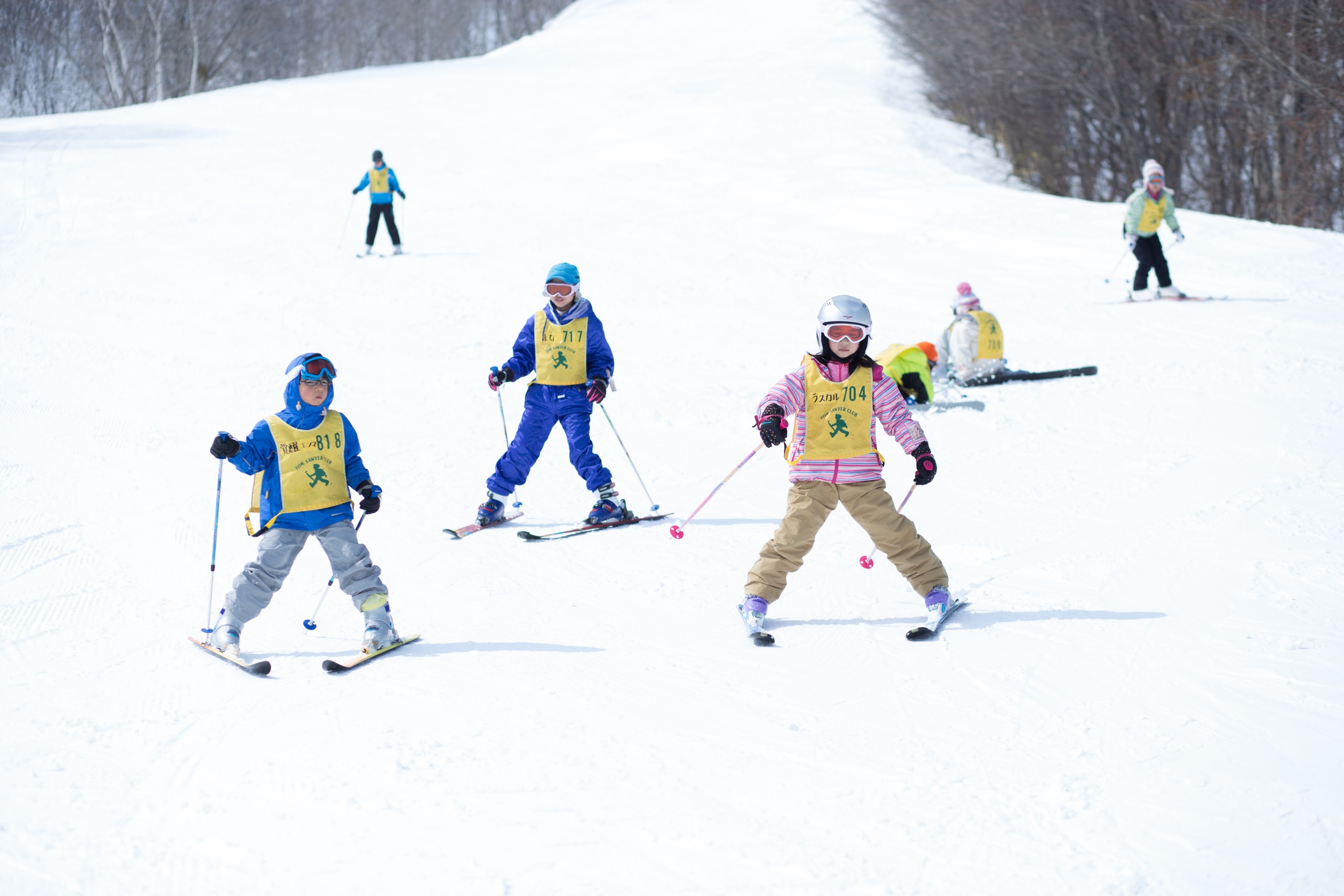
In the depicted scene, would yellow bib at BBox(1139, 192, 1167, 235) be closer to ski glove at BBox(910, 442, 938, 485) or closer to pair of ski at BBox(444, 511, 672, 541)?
pair of ski at BBox(444, 511, 672, 541)

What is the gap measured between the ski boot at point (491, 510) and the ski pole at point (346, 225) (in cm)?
891

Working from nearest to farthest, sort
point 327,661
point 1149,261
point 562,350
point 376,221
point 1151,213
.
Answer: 1. point 327,661
2. point 562,350
3. point 1151,213
4. point 1149,261
5. point 376,221

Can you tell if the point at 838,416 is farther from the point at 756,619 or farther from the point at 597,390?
the point at 597,390

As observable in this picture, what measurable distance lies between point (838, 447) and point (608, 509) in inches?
79.6

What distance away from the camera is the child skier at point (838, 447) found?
4.22m

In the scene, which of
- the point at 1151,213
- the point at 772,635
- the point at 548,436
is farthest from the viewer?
the point at 1151,213

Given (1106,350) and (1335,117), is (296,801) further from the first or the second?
(1335,117)

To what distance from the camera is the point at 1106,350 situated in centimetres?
954

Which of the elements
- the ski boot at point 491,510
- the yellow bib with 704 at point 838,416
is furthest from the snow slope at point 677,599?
the yellow bib with 704 at point 838,416

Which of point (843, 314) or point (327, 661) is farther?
point (843, 314)

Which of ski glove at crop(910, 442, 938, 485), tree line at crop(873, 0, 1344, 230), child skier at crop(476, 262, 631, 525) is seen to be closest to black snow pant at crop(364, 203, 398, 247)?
child skier at crop(476, 262, 631, 525)

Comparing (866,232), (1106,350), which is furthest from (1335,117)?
(1106,350)

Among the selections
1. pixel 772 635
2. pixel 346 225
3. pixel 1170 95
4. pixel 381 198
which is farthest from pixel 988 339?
pixel 1170 95

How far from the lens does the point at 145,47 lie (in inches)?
1665
